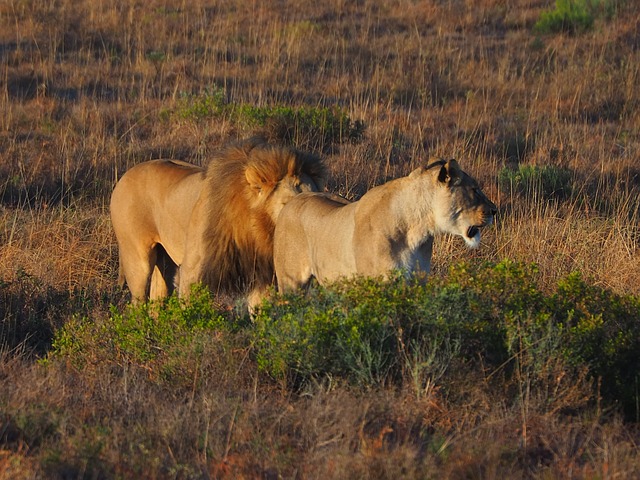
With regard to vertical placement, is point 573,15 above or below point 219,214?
below

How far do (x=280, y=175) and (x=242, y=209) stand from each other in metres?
0.34

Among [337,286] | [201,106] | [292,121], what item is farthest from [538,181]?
[337,286]

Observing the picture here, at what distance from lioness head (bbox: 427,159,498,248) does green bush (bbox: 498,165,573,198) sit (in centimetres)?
478

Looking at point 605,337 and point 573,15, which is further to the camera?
point 573,15

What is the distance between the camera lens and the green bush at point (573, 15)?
19359 millimetres

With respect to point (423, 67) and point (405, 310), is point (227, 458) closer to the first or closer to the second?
point (405, 310)

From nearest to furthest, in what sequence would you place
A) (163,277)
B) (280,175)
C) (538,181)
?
1. (280,175)
2. (163,277)
3. (538,181)

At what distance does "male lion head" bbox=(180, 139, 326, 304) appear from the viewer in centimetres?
654

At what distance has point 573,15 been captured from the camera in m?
19.7

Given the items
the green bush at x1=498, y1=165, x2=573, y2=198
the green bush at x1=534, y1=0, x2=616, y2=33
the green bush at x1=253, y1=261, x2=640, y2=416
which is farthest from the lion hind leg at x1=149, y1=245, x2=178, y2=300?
the green bush at x1=534, y1=0, x2=616, y2=33

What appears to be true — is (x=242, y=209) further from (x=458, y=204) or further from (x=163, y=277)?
(x=458, y=204)

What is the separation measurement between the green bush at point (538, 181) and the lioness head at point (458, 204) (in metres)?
4.78

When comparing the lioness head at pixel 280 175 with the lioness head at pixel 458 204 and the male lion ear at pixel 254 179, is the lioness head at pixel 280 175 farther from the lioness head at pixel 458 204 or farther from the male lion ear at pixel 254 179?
the lioness head at pixel 458 204

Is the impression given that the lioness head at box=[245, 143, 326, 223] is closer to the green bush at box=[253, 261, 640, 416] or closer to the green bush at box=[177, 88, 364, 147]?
the green bush at box=[253, 261, 640, 416]
